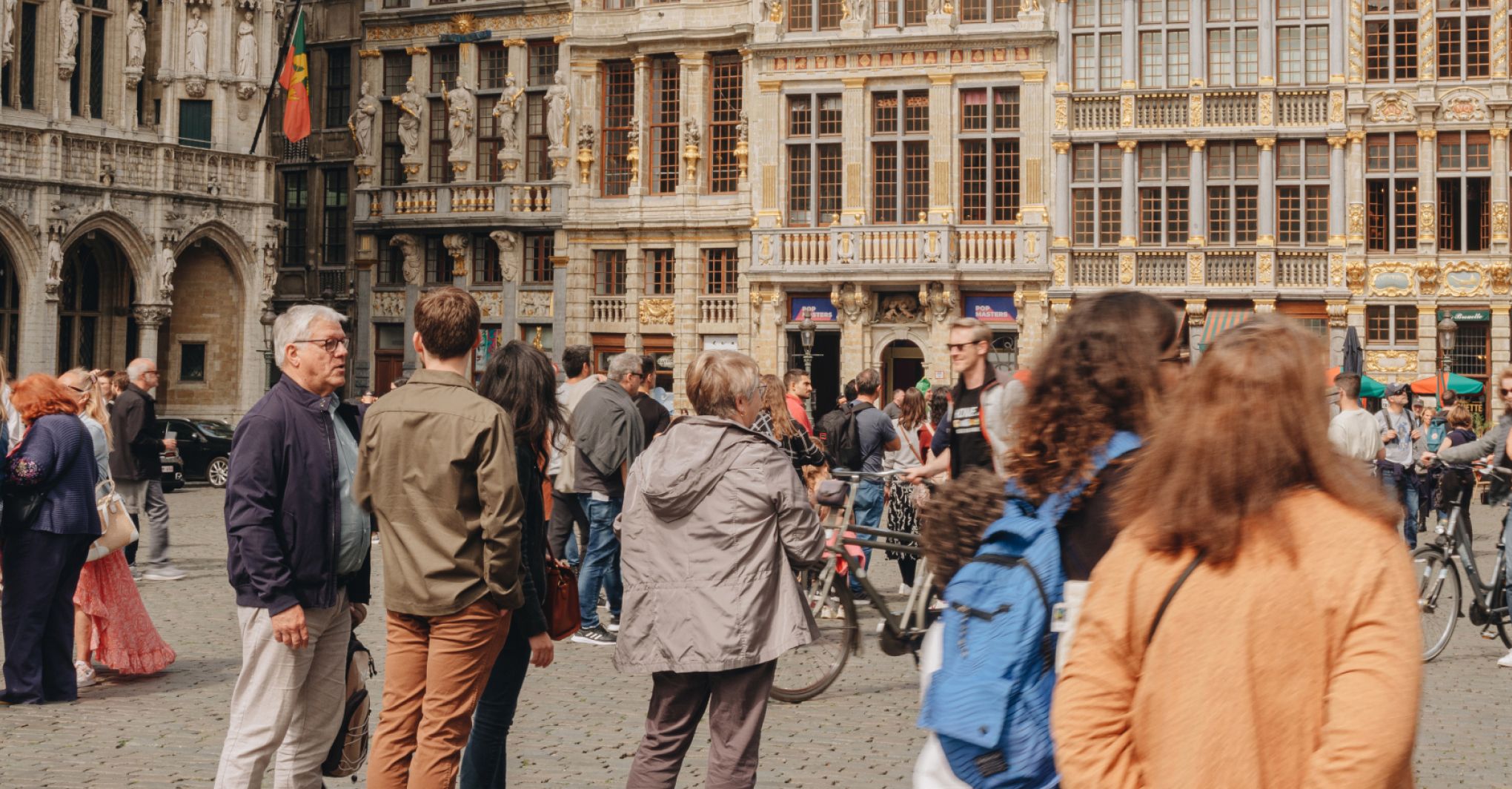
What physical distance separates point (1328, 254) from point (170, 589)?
22.9 meters

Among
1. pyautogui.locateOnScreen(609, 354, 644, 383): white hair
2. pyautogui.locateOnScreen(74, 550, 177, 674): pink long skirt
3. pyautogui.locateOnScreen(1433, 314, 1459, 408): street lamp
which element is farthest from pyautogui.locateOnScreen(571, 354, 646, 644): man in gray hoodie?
pyautogui.locateOnScreen(1433, 314, 1459, 408): street lamp

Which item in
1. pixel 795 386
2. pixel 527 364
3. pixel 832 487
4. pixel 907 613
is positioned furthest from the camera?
pixel 795 386

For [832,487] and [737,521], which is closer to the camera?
[737,521]

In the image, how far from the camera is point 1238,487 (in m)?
2.51

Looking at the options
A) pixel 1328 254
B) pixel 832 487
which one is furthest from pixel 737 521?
pixel 1328 254

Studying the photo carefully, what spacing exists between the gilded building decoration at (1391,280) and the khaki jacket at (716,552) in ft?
87.2

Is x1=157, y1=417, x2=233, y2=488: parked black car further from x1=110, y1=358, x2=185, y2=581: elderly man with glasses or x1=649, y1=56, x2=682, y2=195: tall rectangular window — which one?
x1=110, y1=358, x2=185, y2=581: elderly man with glasses

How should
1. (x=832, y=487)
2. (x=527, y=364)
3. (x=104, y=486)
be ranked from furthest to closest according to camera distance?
1. (x=104, y=486)
2. (x=832, y=487)
3. (x=527, y=364)

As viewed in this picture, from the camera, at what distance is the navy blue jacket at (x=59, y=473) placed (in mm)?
7844

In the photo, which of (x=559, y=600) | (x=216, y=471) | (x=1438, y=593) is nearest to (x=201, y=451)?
(x=216, y=471)

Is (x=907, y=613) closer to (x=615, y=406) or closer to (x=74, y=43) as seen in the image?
(x=615, y=406)

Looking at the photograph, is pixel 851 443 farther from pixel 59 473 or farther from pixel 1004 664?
pixel 1004 664

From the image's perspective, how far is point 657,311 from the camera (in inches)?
1316

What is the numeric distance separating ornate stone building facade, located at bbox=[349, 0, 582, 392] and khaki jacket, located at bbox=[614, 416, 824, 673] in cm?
2892
